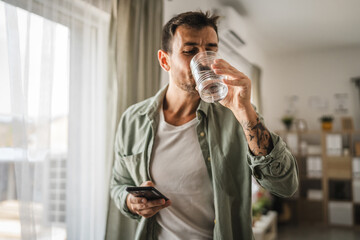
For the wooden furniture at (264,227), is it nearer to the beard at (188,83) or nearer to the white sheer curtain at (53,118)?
the white sheer curtain at (53,118)

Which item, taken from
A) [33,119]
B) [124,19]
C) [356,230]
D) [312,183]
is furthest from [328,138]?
[33,119]

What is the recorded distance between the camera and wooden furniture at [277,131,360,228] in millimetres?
4664

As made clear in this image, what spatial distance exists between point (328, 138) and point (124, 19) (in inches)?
170

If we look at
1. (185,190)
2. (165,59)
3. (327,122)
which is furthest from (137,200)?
(327,122)

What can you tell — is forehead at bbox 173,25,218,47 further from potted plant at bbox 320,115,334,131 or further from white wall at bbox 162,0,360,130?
potted plant at bbox 320,115,334,131

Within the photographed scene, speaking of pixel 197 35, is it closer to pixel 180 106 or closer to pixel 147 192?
pixel 180 106

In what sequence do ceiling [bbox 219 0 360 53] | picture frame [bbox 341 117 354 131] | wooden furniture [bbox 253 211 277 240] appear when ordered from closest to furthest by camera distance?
wooden furniture [bbox 253 211 277 240]
ceiling [bbox 219 0 360 53]
picture frame [bbox 341 117 354 131]

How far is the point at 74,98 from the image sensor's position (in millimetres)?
1584

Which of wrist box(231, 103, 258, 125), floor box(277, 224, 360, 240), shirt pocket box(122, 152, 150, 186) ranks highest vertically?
wrist box(231, 103, 258, 125)

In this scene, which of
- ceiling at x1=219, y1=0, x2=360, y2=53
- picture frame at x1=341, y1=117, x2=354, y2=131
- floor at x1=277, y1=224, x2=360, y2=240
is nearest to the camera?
ceiling at x1=219, y1=0, x2=360, y2=53

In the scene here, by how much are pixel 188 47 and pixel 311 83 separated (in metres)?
5.14

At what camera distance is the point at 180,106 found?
1.26m

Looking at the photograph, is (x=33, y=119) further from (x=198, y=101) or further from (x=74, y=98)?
(x=198, y=101)

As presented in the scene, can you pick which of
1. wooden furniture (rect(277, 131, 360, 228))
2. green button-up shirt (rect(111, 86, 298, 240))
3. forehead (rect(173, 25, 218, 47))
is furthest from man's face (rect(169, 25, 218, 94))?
wooden furniture (rect(277, 131, 360, 228))
